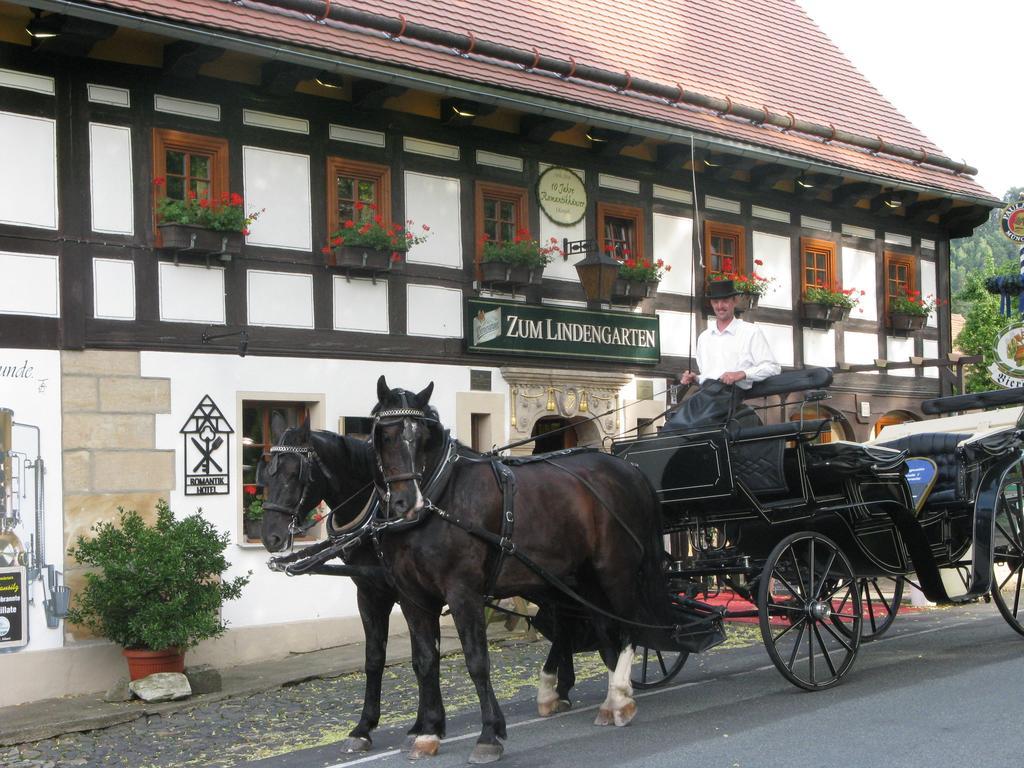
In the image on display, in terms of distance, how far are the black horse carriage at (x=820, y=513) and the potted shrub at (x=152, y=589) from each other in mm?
3517

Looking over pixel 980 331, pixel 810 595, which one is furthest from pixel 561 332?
pixel 980 331

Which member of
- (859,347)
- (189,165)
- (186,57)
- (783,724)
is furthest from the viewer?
(859,347)

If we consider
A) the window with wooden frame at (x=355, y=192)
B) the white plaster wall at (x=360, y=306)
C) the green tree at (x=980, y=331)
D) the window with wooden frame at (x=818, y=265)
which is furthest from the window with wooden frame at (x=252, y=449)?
the green tree at (x=980, y=331)

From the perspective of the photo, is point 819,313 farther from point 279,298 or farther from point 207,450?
point 207,450

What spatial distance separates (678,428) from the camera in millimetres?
8531

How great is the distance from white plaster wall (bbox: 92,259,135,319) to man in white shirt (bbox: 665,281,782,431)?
491 cm

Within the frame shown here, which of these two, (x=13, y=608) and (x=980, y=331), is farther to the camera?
(x=980, y=331)

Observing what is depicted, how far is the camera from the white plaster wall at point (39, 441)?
400 inches

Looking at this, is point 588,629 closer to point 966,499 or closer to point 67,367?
point 966,499

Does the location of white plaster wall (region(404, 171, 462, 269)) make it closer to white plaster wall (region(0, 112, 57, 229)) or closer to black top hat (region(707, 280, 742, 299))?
white plaster wall (region(0, 112, 57, 229))

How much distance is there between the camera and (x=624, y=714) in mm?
7395

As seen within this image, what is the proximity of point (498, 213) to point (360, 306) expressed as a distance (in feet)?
7.24

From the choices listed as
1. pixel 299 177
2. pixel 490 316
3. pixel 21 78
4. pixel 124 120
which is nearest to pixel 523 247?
pixel 490 316

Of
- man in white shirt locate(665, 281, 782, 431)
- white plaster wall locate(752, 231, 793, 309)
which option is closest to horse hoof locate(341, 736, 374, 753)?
man in white shirt locate(665, 281, 782, 431)
